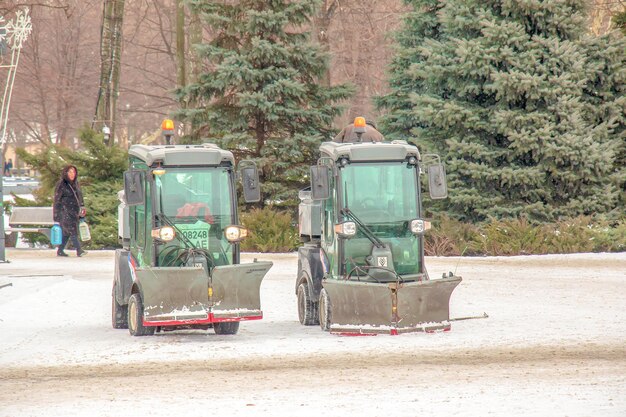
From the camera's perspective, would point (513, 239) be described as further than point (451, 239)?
No

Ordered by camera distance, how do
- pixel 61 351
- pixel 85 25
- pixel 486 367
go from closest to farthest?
pixel 486 367
pixel 61 351
pixel 85 25

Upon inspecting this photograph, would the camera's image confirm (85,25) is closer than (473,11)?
No

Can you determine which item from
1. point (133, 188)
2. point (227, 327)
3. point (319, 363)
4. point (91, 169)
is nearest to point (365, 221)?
point (227, 327)

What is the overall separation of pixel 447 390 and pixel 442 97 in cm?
1940

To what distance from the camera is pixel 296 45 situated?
28.6 meters

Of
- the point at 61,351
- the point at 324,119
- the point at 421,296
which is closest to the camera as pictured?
the point at 61,351

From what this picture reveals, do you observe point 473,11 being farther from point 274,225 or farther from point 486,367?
point 486,367

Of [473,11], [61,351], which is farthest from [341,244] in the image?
[473,11]

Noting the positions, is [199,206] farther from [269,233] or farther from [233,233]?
[269,233]

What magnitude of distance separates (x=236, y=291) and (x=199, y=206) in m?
1.18

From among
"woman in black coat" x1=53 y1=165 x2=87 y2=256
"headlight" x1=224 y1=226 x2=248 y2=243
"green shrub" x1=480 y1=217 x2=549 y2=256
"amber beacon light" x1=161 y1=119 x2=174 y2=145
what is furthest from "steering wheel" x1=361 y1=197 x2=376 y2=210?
"woman in black coat" x1=53 y1=165 x2=87 y2=256

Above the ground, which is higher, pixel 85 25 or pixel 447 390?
pixel 85 25

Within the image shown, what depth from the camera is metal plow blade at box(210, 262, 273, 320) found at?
13.4 m

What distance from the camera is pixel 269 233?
2705cm
